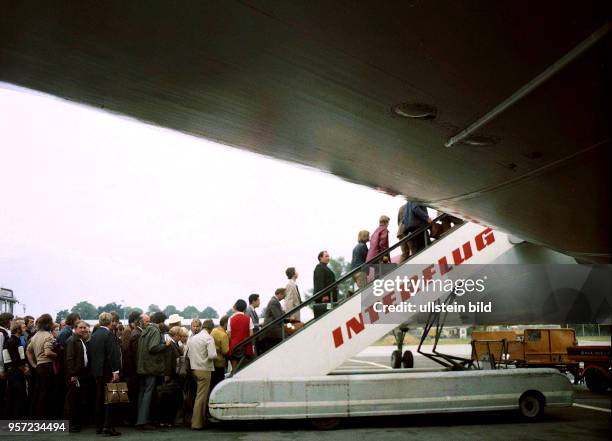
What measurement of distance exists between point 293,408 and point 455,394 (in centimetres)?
271

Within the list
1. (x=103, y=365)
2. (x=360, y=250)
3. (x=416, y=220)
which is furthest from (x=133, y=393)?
(x=416, y=220)

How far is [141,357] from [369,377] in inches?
156

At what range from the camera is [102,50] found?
228 centimetres

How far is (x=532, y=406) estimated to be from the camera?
27.5 feet

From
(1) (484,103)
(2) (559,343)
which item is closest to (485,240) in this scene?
(1) (484,103)

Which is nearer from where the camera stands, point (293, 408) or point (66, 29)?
point (66, 29)

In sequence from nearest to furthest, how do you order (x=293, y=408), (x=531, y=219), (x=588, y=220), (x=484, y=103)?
(x=484, y=103)
(x=588, y=220)
(x=531, y=219)
(x=293, y=408)

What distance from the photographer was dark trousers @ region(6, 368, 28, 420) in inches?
316

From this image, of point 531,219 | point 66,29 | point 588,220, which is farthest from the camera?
point 531,219

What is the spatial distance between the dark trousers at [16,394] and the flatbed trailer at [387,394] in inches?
134

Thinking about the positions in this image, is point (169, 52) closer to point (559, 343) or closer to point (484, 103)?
point (484, 103)

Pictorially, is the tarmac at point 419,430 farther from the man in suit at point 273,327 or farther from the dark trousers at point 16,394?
the man in suit at point 273,327

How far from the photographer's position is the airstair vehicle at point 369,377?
7.54 m

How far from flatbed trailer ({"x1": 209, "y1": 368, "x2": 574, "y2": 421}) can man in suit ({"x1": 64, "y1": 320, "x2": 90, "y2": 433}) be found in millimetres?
2352
